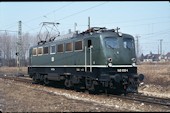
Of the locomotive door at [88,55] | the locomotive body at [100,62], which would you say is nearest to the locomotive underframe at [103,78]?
the locomotive body at [100,62]

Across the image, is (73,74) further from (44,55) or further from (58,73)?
(44,55)

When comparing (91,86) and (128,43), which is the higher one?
(128,43)

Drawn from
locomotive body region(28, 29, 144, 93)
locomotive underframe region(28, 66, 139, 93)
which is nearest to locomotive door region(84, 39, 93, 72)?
locomotive body region(28, 29, 144, 93)

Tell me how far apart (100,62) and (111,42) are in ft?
5.01

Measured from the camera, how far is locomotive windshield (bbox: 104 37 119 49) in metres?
18.2

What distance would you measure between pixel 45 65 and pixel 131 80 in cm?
1053

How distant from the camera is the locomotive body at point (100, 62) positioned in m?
17.5

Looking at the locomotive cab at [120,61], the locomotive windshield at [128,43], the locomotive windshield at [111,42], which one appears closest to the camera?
the locomotive cab at [120,61]

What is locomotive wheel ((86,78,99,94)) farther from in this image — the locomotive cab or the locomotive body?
the locomotive cab

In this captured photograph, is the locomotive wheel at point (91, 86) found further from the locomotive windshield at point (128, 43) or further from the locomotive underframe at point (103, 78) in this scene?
the locomotive windshield at point (128, 43)

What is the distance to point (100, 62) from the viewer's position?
1778 cm

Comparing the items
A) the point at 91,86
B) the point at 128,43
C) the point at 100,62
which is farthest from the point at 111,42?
the point at 91,86

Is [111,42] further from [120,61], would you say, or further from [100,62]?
[100,62]

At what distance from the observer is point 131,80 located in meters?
17.8
